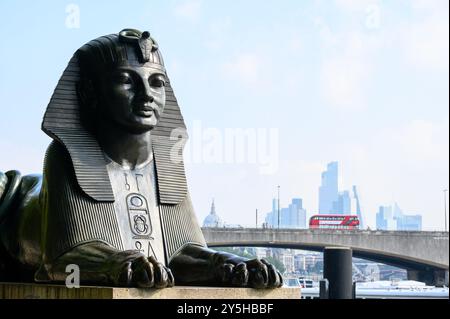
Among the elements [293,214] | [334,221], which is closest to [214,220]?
[334,221]

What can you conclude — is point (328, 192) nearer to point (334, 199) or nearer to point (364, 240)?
point (334, 199)

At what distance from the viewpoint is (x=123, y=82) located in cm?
853

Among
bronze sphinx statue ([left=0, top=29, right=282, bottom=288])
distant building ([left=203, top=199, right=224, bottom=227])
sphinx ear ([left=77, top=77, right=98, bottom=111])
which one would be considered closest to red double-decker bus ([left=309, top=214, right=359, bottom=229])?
distant building ([left=203, top=199, right=224, bottom=227])

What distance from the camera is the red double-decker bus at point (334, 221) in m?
58.9

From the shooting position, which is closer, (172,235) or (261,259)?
(261,259)

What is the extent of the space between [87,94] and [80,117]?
246mm

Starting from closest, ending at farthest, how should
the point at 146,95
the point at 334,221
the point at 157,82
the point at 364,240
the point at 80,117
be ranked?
the point at 146,95 < the point at 157,82 < the point at 80,117 < the point at 364,240 < the point at 334,221

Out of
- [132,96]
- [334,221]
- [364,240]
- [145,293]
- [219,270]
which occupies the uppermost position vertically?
[132,96]

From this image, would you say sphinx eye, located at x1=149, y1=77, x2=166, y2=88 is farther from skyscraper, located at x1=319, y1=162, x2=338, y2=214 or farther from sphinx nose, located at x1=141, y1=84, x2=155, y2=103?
skyscraper, located at x1=319, y1=162, x2=338, y2=214

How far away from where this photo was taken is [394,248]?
50.7m
